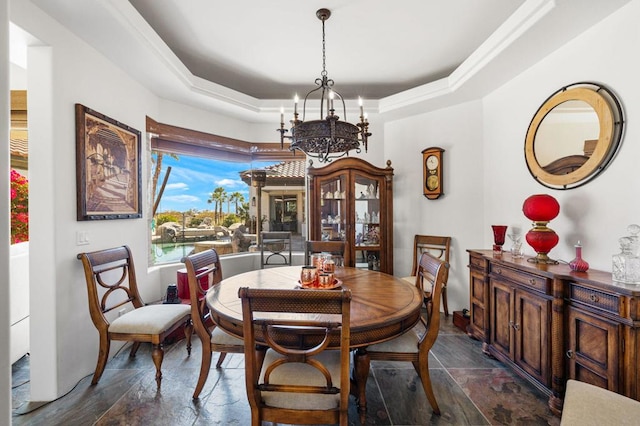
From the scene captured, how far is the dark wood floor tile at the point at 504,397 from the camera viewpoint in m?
1.80

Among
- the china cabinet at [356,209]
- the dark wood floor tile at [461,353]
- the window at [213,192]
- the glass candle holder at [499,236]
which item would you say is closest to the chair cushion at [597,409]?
the dark wood floor tile at [461,353]

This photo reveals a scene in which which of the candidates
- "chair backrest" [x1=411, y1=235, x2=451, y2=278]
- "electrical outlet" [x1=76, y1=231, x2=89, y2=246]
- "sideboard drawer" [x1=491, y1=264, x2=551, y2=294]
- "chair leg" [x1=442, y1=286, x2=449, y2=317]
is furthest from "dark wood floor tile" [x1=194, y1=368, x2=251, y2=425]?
"chair backrest" [x1=411, y1=235, x2=451, y2=278]

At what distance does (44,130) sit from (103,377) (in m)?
1.82

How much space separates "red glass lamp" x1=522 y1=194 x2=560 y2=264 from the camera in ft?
6.98

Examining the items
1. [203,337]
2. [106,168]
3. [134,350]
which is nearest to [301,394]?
[203,337]

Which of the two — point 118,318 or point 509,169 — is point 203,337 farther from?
point 509,169

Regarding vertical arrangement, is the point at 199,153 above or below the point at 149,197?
above

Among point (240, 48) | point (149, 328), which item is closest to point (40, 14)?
point (240, 48)

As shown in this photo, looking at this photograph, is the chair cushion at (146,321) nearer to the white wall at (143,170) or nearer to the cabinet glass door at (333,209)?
the white wall at (143,170)

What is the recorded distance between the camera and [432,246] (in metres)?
3.66

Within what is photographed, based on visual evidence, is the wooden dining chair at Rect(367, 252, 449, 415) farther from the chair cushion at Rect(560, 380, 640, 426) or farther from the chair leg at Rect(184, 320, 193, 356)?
the chair leg at Rect(184, 320, 193, 356)

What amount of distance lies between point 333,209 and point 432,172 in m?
1.32

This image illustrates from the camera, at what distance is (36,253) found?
193 cm

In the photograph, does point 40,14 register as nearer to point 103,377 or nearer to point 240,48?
point 240,48
